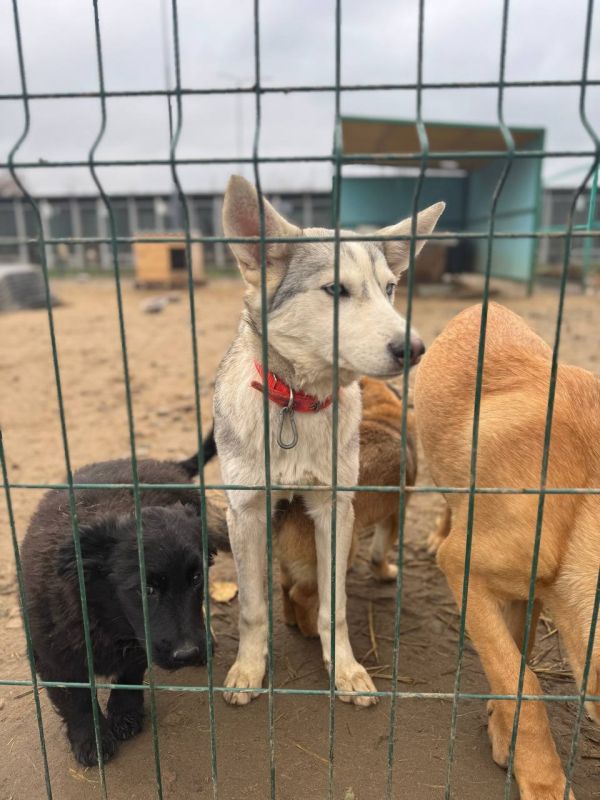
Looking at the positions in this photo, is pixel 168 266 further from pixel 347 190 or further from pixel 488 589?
pixel 488 589

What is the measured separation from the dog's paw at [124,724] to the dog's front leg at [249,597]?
408mm

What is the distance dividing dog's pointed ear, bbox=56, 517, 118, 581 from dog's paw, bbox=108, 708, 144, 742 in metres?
0.63

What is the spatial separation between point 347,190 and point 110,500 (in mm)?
18142

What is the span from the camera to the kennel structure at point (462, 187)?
51.0 feet

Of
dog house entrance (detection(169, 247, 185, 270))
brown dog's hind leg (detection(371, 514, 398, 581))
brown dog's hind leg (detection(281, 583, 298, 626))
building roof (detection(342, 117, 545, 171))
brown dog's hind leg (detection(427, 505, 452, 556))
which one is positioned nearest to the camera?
brown dog's hind leg (detection(281, 583, 298, 626))

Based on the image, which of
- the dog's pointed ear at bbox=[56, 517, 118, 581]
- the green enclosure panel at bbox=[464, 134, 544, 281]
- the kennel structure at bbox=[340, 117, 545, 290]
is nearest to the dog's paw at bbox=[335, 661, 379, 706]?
the dog's pointed ear at bbox=[56, 517, 118, 581]

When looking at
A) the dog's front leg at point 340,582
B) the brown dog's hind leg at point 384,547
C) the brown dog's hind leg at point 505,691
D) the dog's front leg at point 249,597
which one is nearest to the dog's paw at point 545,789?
the brown dog's hind leg at point 505,691

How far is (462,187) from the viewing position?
20.6 metres

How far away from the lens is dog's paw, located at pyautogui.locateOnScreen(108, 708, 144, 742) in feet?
8.55

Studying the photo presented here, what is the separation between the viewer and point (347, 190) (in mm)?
19562

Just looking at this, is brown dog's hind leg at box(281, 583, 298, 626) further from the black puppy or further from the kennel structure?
the kennel structure

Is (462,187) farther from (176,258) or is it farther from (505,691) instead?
(505,691)

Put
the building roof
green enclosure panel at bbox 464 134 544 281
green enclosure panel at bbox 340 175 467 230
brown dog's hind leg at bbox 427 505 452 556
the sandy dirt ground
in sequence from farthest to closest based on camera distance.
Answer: green enclosure panel at bbox 340 175 467 230 → green enclosure panel at bbox 464 134 544 281 → the building roof → brown dog's hind leg at bbox 427 505 452 556 → the sandy dirt ground

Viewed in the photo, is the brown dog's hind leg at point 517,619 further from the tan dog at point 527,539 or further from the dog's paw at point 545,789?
the dog's paw at point 545,789
